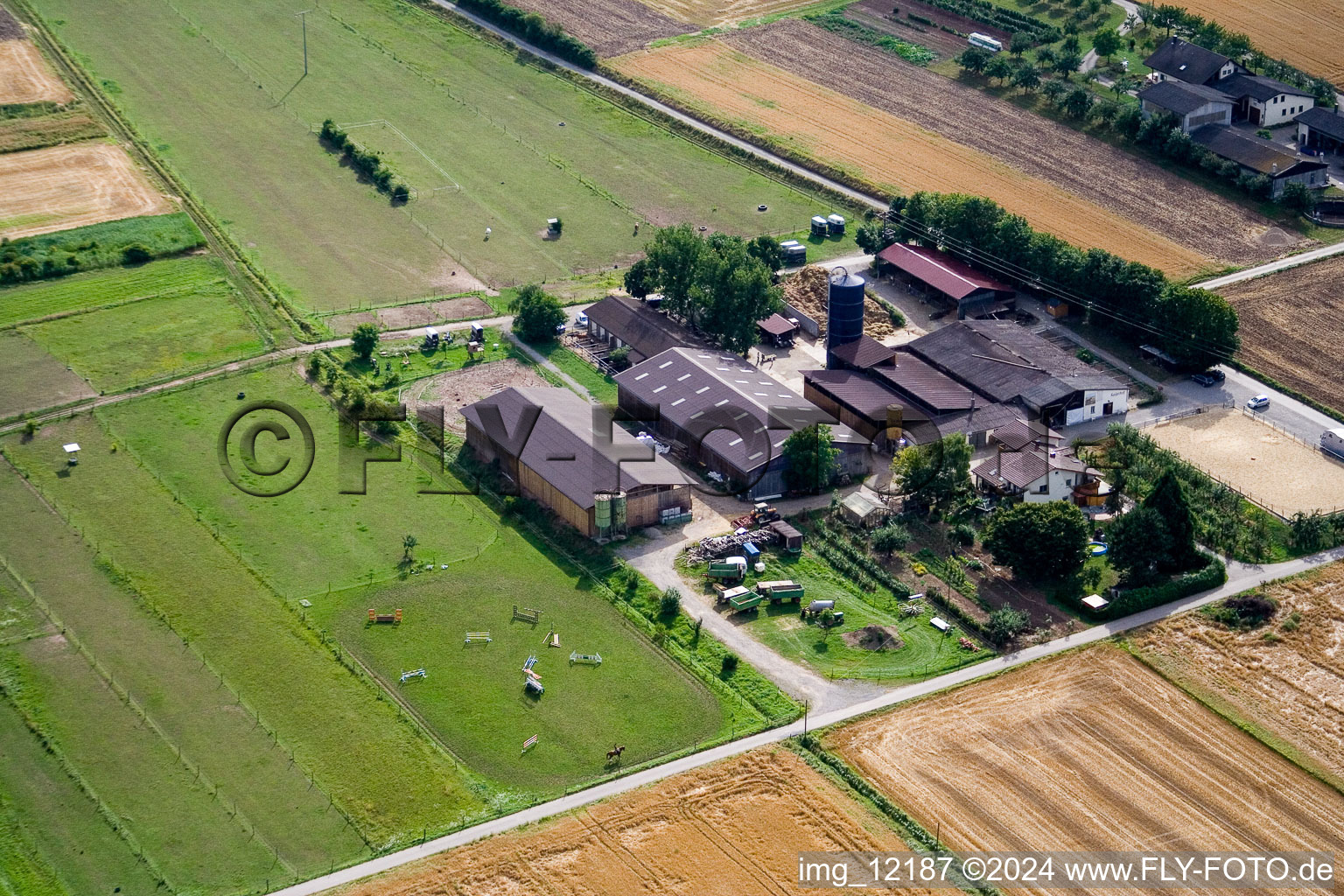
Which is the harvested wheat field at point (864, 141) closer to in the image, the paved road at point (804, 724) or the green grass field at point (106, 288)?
the paved road at point (804, 724)

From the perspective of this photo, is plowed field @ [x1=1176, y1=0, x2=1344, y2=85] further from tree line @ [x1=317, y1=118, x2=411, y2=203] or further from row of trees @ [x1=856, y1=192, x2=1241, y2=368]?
tree line @ [x1=317, y1=118, x2=411, y2=203]

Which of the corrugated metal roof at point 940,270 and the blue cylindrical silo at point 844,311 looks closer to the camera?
the blue cylindrical silo at point 844,311

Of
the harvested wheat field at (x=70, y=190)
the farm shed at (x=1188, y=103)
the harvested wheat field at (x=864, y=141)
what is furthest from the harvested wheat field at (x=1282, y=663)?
the harvested wheat field at (x=70, y=190)

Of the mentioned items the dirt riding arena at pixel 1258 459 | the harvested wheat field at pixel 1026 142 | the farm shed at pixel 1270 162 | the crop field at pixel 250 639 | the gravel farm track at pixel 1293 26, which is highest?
the gravel farm track at pixel 1293 26

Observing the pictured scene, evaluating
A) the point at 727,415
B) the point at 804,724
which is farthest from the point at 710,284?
the point at 804,724

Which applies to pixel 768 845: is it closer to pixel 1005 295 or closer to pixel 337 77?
pixel 1005 295

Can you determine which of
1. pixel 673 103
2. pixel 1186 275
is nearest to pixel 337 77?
pixel 673 103

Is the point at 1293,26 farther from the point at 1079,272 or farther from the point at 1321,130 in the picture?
the point at 1079,272
